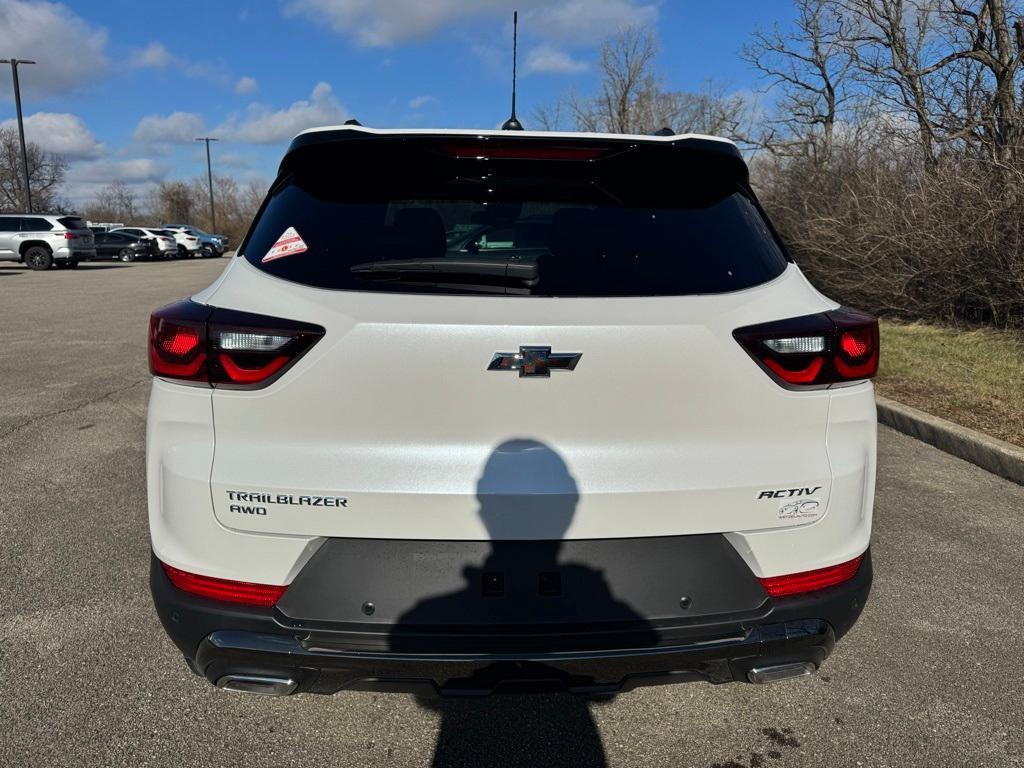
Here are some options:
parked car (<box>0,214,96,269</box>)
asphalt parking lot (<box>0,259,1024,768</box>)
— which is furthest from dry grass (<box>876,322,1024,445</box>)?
parked car (<box>0,214,96,269</box>)

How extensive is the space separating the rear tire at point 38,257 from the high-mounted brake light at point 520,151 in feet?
107

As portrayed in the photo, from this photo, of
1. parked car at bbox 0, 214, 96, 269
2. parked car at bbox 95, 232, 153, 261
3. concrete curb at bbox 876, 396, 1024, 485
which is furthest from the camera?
parked car at bbox 95, 232, 153, 261

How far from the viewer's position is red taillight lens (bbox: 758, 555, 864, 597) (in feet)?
6.18

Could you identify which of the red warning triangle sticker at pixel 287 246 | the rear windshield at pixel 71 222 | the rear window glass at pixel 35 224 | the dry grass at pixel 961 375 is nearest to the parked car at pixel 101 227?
the rear windshield at pixel 71 222

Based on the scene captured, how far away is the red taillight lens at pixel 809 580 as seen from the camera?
6.18ft

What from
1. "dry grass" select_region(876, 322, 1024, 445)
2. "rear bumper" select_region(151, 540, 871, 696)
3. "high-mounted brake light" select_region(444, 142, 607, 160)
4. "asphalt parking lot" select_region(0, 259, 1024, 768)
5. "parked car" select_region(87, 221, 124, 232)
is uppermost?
"parked car" select_region(87, 221, 124, 232)

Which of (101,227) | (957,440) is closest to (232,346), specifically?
(957,440)

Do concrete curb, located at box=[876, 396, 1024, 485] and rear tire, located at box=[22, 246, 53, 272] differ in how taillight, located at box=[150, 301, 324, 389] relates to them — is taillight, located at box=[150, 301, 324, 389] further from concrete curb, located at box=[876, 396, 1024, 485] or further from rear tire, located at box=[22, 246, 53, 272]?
rear tire, located at box=[22, 246, 53, 272]

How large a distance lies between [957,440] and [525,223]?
4.55 m

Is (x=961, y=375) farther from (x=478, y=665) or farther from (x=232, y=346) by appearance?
(x=232, y=346)

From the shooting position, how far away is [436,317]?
1745 mm

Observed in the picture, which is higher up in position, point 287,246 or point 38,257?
point 287,246

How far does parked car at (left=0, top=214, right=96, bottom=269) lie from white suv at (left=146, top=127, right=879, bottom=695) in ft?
105

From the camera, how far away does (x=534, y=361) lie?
175 centimetres
